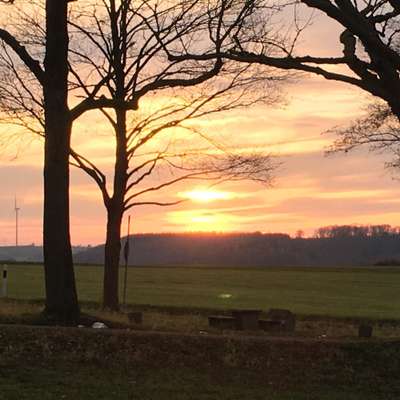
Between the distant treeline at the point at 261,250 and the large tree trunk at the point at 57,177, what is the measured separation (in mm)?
96223

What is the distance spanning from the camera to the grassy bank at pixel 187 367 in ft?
27.8

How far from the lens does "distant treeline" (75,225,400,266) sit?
375 feet

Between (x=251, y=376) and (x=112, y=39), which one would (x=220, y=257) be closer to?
(x=112, y=39)

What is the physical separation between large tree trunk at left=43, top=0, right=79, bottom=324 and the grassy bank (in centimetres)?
227

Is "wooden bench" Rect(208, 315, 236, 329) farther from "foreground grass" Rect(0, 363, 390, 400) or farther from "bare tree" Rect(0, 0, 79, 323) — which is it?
"foreground grass" Rect(0, 363, 390, 400)

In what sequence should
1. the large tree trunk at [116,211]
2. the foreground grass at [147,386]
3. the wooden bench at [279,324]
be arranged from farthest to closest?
the large tree trunk at [116,211] → the wooden bench at [279,324] → the foreground grass at [147,386]

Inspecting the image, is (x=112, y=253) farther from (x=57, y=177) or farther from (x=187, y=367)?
(x=187, y=367)

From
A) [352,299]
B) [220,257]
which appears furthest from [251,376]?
[220,257]

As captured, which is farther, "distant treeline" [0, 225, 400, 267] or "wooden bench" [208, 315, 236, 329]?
"distant treeline" [0, 225, 400, 267]

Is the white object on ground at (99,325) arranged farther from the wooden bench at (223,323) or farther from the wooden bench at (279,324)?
the wooden bench at (279,324)

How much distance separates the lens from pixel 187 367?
9758mm

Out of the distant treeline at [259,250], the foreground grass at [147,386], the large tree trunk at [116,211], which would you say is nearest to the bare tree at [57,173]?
the foreground grass at [147,386]

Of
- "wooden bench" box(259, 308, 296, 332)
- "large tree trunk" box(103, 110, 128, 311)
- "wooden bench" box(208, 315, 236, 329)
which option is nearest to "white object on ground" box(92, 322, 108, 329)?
"wooden bench" box(208, 315, 236, 329)

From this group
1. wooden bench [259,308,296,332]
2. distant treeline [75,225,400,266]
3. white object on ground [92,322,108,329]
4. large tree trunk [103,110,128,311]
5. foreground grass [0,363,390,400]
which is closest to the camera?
foreground grass [0,363,390,400]
